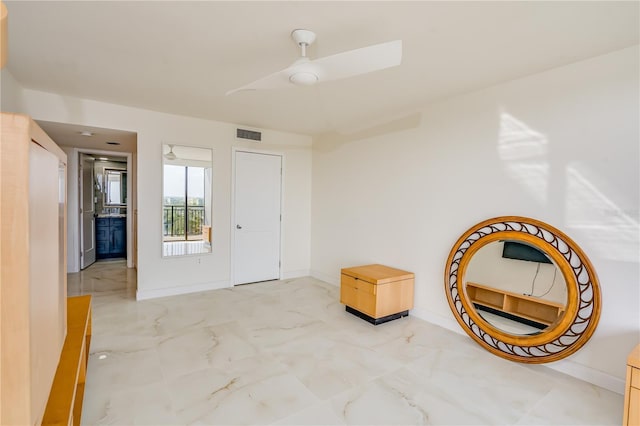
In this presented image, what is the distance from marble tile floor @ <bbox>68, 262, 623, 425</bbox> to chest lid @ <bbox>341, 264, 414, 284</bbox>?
0.50 metres

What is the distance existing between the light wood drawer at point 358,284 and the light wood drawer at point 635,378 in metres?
2.02

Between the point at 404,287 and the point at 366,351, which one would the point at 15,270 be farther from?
the point at 404,287

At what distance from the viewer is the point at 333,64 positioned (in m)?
1.89

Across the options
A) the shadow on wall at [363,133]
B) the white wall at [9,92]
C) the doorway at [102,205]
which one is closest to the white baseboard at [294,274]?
the shadow on wall at [363,133]

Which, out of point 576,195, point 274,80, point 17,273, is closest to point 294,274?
point 274,80

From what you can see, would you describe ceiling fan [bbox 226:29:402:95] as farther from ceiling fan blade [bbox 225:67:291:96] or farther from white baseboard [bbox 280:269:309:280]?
white baseboard [bbox 280:269:309:280]

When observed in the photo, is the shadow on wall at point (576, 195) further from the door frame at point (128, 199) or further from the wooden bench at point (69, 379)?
the door frame at point (128, 199)

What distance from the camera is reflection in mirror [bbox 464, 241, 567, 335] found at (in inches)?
105

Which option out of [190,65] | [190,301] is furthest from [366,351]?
[190,65]

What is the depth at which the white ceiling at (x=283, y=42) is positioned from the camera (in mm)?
1941

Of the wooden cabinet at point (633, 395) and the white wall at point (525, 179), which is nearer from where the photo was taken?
the wooden cabinet at point (633, 395)

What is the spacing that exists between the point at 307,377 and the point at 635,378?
202cm

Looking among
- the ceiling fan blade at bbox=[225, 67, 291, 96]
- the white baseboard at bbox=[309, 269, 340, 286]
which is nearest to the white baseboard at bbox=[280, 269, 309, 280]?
the white baseboard at bbox=[309, 269, 340, 286]

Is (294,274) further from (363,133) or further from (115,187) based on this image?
(115,187)
